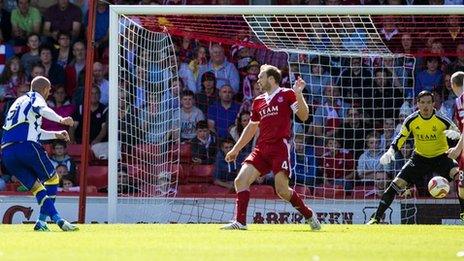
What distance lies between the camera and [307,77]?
20.9 m

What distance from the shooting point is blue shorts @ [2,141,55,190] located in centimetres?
1469

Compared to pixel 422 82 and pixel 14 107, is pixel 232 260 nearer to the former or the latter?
pixel 14 107

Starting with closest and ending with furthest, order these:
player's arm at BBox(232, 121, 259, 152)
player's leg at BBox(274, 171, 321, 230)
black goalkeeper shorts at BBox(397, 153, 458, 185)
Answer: player's leg at BBox(274, 171, 321, 230) < player's arm at BBox(232, 121, 259, 152) < black goalkeeper shorts at BBox(397, 153, 458, 185)

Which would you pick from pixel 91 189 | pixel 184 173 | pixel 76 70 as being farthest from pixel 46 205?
pixel 76 70

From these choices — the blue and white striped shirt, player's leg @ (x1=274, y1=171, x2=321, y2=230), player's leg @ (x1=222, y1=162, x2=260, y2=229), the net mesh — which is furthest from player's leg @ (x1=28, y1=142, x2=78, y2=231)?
the net mesh

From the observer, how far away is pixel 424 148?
59.0 ft

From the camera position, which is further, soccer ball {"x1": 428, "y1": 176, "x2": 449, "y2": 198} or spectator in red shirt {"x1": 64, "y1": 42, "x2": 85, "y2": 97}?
spectator in red shirt {"x1": 64, "y1": 42, "x2": 85, "y2": 97}

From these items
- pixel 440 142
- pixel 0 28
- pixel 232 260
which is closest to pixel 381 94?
pixel 440 142

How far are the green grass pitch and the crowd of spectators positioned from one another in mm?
4350

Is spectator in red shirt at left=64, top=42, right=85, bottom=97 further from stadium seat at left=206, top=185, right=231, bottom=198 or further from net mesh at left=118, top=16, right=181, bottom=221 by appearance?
stadium seat at left=206, top=185, right=231, bottom=198

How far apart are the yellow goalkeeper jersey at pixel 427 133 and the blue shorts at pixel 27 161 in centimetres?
563

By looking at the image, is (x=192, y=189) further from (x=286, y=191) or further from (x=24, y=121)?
(x=24, y=121)

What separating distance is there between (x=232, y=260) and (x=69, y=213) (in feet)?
29.9

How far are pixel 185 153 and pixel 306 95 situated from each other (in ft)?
7.67
